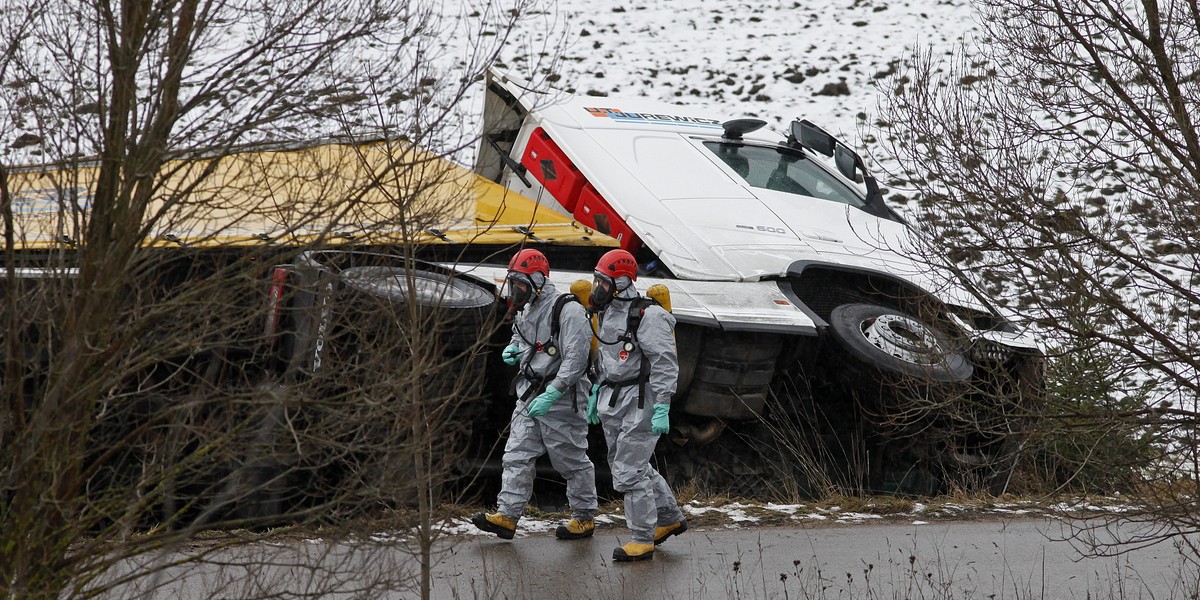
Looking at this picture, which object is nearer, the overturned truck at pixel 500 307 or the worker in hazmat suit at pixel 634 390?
the overturned truck at pixel 500 307

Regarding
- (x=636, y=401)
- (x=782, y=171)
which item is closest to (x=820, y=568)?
(x=636, y=401)

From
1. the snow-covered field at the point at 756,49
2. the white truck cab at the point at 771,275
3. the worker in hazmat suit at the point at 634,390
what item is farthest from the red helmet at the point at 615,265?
the snow-covered field at the point at 756,49

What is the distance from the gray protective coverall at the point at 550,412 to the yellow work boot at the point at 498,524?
38 mm

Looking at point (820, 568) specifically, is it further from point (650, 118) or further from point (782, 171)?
point (650, 118)

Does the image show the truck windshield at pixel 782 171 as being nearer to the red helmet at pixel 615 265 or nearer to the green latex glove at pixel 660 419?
the red helmet at pixel 615 265

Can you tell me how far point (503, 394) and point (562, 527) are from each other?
4.15 feet

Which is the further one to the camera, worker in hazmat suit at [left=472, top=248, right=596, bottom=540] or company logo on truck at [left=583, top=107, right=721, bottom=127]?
company logo on truck at [left=583, top=107, right=721, bottom=127]

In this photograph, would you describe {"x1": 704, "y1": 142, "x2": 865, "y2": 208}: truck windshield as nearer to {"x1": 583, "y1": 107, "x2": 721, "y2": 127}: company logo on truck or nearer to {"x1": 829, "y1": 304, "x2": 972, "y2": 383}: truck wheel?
{"x1": 583, "y1": 107, "x2": 721, "y2": 127}: company logo on truck

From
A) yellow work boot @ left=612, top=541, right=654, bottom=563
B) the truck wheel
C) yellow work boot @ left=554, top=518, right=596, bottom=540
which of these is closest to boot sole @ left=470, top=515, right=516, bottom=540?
yellow work boot @ left=554, top=518, right=596, bottom=540

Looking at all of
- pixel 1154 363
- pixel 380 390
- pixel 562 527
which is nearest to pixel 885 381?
pixel 562 527

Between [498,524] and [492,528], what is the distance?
0.13ft

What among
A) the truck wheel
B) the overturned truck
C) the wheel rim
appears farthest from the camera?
the wheel rim

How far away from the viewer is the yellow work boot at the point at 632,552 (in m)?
6.34

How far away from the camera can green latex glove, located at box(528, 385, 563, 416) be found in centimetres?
657
